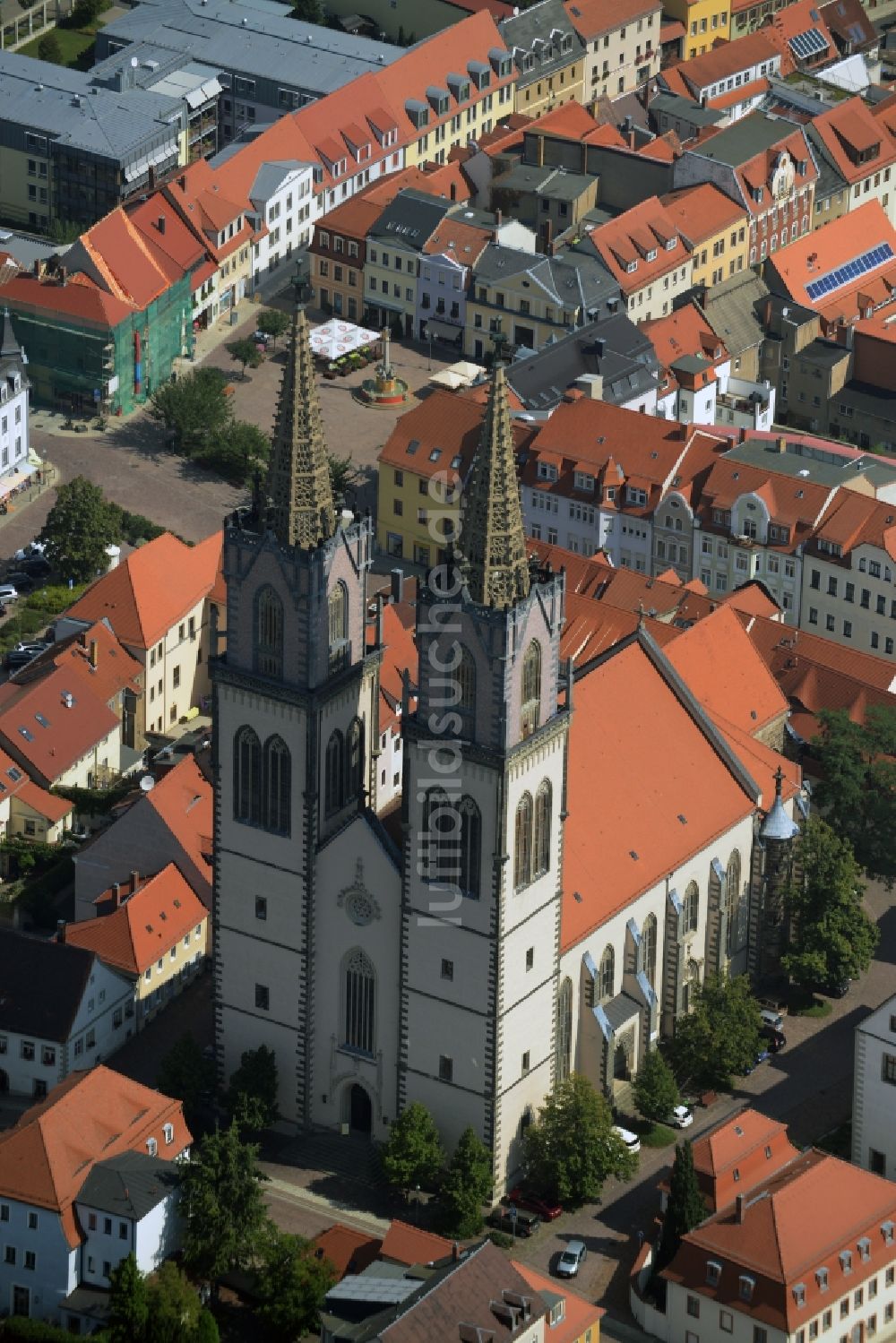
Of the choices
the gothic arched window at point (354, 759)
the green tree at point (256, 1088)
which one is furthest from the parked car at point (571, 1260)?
the gothic arched window at point (354, 759)

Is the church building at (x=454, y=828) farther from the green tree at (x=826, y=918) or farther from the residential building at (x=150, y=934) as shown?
the residential building at (x=150, y=934)

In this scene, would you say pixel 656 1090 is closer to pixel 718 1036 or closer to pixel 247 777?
pixel 718 1036

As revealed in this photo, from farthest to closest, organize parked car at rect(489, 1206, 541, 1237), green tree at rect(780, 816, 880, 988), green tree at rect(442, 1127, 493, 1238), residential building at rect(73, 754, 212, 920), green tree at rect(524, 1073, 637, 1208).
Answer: residential building at rect(73, 754, 212, 920), green tree at rect(780, 816, 880, 988), green tree at rect(524, 1073, 637, 1208), parked car at rect(489, 1206, 541, 1237), green tree at rect(442, 1127, 493, 1238)

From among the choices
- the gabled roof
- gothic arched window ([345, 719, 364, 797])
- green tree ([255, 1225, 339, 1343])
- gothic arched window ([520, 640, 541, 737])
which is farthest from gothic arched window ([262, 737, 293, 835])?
green tree ([255, 1225, 339, 1343])

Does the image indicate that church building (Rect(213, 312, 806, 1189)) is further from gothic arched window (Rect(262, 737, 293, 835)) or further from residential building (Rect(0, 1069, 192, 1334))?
residential building (Rect(0, 1069, 192, 1334))

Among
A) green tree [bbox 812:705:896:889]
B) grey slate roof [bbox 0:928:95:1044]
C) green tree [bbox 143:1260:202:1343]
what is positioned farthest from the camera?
green tree [bbox 812:705:896:889]
